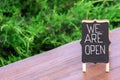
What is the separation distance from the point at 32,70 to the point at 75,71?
16cm

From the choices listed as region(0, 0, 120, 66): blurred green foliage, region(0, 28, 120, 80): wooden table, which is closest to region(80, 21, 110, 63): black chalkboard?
region(0, 28, 120, 80): wooden table

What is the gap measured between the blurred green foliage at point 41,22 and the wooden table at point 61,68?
85 centimetres

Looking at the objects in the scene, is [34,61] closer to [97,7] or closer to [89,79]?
[89,79]

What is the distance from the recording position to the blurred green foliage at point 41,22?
255 centimetres

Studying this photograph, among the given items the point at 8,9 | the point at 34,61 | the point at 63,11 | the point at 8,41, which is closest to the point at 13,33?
the point at 8,41

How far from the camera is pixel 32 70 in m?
1.56

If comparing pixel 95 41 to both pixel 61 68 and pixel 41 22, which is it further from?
pixel 41 22

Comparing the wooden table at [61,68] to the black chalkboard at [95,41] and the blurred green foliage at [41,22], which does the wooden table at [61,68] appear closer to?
the black chalkboard at [95,41]

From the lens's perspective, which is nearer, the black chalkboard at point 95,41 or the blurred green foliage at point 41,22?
the black chalkboard at point 95,41

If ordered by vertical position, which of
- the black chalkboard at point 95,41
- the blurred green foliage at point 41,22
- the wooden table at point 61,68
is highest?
the black chalkboard at point 95,41

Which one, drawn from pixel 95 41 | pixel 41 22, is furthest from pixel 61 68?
pixel 41 22

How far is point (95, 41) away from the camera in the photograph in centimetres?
151

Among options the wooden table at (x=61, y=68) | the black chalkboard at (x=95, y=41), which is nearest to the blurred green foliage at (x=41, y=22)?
the wooden table at (x=61, y=68)

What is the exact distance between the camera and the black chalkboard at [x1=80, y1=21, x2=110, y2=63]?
1.48 m
